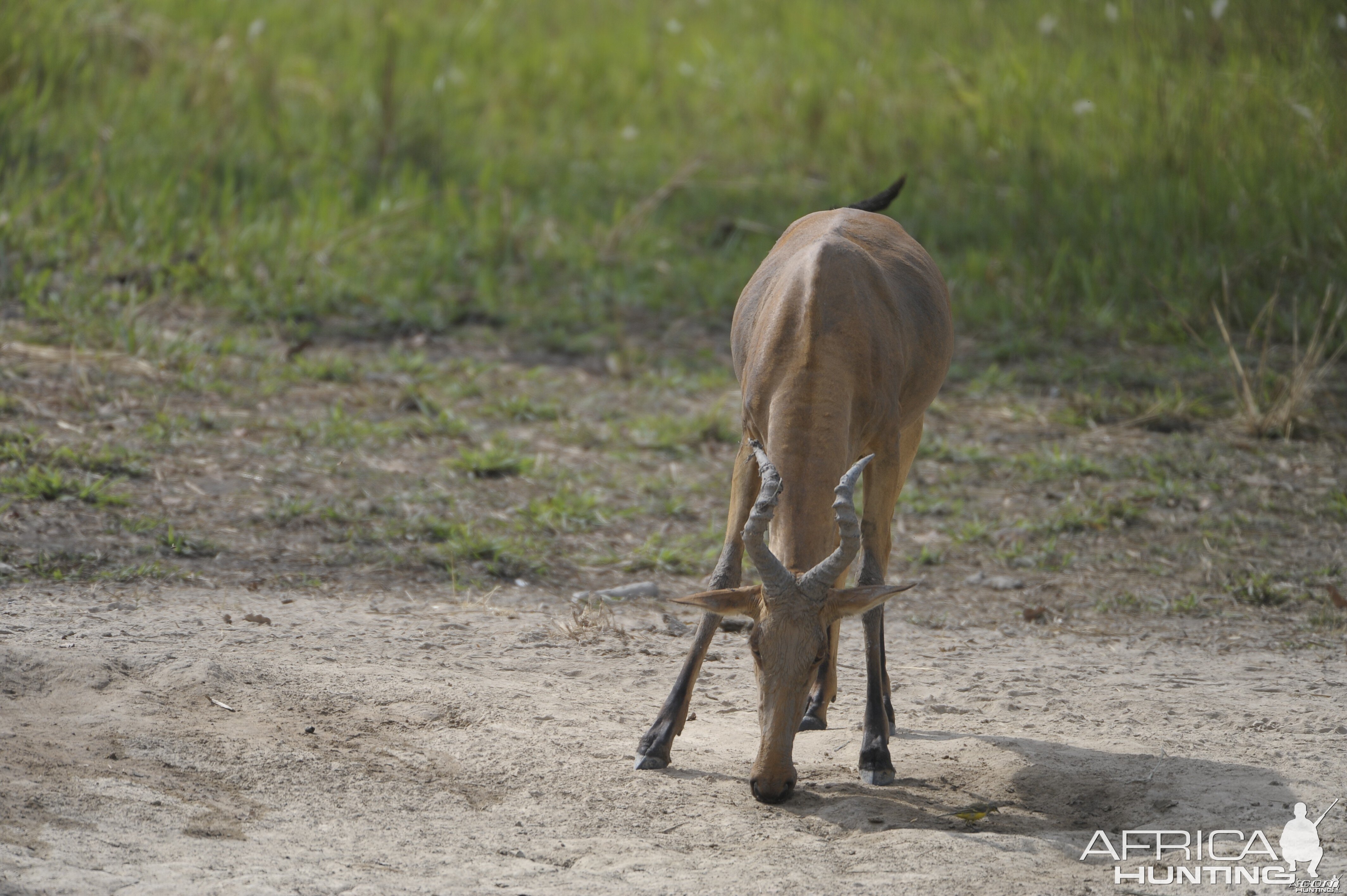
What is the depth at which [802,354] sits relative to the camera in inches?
172

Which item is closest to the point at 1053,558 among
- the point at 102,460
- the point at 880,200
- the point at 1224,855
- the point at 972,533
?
the point at 972,533

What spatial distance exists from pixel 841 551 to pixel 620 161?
8598 millimetres

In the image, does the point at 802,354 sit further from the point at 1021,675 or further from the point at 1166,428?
the point at 1166,428

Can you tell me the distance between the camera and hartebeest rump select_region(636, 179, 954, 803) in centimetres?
392

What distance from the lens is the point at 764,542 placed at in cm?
388

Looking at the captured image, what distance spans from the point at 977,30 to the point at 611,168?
179 inches

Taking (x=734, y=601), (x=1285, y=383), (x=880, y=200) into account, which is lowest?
(x=734, y=601)

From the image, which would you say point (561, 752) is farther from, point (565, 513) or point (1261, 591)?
point (1261, 591)

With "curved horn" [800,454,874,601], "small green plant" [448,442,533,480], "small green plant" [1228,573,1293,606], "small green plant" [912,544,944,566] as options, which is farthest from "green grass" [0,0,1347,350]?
"curved horn" [800,454,874,601]

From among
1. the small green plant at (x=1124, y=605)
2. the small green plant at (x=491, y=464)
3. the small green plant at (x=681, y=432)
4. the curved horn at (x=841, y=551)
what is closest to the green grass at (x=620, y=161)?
the small green plant at (x=681, y=432)

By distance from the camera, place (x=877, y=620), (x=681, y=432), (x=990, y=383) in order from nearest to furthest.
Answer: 1. (x=877, y=620)
2. (x=681, y=432)
3. (x=990, y=383)

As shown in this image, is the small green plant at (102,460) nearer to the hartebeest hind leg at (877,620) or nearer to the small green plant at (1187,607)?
the hartebeest hind leg at (877,620)

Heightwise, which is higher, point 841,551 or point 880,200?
point 880,200

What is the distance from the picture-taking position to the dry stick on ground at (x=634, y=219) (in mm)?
9797
